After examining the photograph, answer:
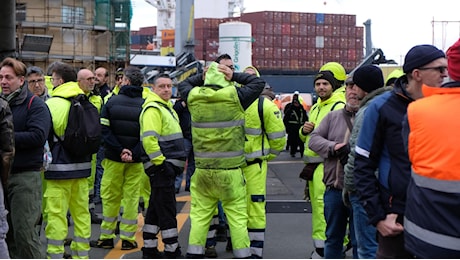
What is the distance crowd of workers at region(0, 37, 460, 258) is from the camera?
4016mm

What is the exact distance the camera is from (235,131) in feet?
20.1

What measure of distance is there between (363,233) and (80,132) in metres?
2.86

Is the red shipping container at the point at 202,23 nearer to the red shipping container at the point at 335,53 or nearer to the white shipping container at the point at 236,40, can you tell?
the red shipping container at the point at 335,53

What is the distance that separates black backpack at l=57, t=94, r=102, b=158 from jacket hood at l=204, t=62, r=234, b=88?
1195 mm

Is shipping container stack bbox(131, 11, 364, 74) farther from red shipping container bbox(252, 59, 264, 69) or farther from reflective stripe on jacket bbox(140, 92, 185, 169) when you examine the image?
reflective stripe on jacket bbox(140, 92, 185, 169)

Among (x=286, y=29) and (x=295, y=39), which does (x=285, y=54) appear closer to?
(x=295, y=39)

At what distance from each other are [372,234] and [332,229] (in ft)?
3.22

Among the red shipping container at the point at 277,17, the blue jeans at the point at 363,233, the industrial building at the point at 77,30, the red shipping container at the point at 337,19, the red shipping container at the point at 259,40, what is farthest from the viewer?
the red shipping container at the point at 337,19

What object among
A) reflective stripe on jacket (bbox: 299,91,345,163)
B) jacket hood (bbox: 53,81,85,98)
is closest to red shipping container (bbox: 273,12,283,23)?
reflective stripe on jacket (bbox: 299,91,345,163)

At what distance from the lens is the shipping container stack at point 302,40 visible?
72.8 m

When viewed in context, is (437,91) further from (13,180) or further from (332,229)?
(13,180)

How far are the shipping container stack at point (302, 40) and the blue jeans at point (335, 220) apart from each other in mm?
64640

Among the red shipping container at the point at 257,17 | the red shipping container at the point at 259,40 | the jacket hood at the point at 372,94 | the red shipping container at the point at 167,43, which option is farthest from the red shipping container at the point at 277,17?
the jacket hood at the point at 372,94

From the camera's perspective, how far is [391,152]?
3957 millimetres
